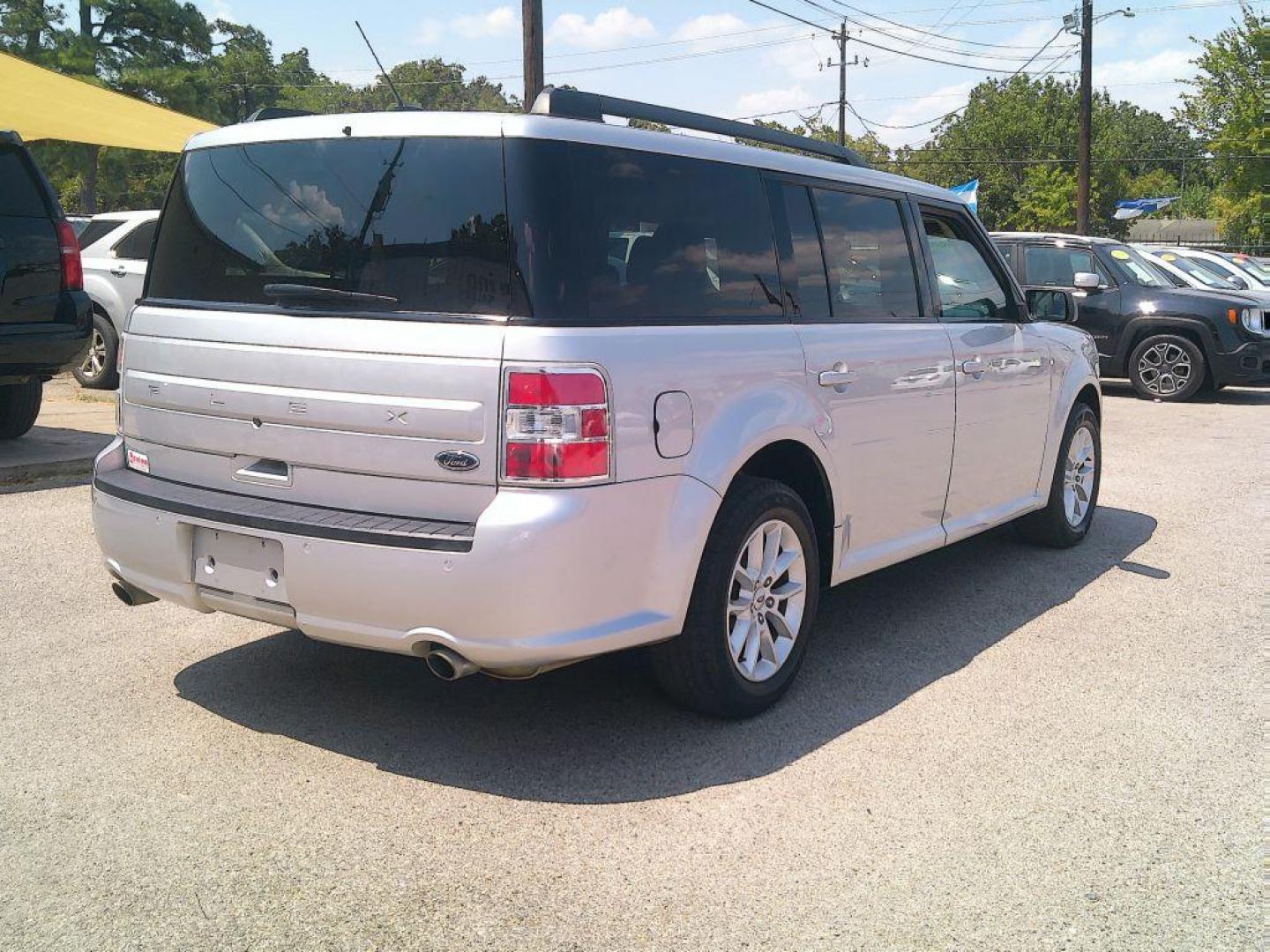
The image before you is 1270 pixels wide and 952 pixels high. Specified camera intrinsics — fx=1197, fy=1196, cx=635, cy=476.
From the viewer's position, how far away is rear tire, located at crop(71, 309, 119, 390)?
40.7 feet

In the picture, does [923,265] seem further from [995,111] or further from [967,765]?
[995,111]

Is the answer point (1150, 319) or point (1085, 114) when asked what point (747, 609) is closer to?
point (1150, 319)

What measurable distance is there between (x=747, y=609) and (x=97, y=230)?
11.1m

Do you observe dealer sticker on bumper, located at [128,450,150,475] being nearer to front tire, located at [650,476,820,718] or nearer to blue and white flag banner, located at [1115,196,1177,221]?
front tire, located at [650,476,820,718]

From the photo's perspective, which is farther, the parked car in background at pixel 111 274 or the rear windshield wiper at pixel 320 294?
the parked car in background at pixel 111 274

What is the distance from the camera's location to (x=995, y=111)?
73375mm

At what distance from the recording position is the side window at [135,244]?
40.7ft

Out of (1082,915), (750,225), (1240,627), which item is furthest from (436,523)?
(1240,627)

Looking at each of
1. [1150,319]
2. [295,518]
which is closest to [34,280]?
[295,518]

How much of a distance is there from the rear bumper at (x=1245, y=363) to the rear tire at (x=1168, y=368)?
24cm

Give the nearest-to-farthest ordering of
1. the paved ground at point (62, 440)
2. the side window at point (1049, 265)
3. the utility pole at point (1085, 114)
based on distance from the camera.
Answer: the paved ground at point (62, 440) < the side window at point (1049, 265) < the utility pole at point (1085, 114)

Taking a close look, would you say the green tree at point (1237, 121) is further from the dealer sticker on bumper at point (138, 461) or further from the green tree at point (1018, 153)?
the dealer sticker on bumper at point (138, 461)

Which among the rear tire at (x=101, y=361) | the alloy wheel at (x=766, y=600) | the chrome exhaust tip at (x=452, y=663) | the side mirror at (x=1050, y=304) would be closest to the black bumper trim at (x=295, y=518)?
the chrome exhaust tip at (x=452, y=663)

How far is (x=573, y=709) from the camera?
4258 mm
